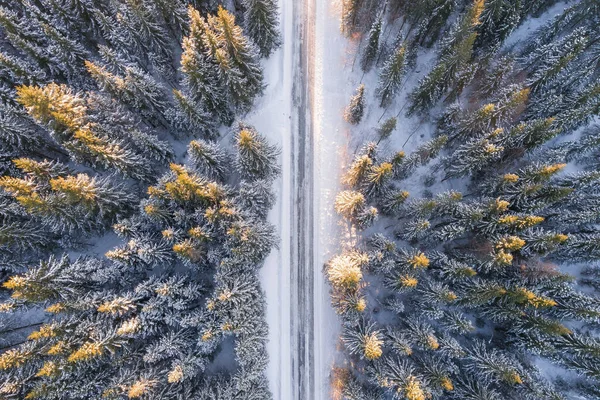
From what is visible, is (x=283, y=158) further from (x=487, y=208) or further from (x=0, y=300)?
(x=0, y=300)

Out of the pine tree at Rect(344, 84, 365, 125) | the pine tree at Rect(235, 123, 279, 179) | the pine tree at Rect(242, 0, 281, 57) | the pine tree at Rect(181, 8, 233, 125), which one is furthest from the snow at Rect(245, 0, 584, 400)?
the pine tree at Rect(181, 8, 233, 125)

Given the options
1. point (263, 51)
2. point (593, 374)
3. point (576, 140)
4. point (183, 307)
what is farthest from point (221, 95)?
point (593, 374)

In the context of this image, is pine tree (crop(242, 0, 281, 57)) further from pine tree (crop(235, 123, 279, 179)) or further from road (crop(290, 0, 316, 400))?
pine tree (crop(235, 123, 279, 179))

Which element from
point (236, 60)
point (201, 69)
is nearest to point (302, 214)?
point (236, 60)

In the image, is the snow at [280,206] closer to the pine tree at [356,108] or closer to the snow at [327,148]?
the snow at [327,148]

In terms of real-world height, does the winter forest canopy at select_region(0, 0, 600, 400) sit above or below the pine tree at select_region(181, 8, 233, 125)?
below

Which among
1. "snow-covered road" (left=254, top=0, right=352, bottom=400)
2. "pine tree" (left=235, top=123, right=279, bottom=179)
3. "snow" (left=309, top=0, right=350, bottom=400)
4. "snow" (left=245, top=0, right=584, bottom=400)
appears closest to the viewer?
"pine tree" (left=235, top=123, right=279, bottom=179)

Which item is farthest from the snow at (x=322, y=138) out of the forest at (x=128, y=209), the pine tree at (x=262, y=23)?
the forest at (x=128, y=209)
